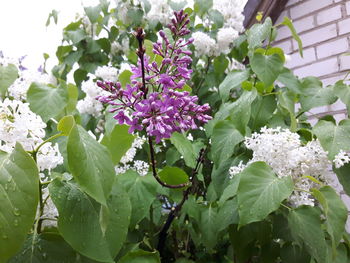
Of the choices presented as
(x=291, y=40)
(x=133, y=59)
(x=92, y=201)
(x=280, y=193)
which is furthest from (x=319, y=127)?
(x=291, y=40)

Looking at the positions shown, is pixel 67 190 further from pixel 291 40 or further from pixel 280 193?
pixel 291 40

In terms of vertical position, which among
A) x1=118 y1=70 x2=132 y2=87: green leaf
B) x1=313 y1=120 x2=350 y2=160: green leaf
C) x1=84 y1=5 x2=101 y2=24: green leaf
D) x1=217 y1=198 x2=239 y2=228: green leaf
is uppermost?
x1=84 y1=5 x2=101 y2=24: green leaf

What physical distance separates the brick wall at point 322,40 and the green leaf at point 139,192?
1.07 meters

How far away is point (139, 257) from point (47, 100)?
381mm

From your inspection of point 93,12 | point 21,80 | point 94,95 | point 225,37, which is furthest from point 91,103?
point 225,37

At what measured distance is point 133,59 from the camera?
141 centimetres

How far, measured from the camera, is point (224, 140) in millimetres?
818

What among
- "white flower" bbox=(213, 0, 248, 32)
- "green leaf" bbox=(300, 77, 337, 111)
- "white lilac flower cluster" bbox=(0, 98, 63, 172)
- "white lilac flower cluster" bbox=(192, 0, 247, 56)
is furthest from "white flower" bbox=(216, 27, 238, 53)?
"white lilac flower cluster" bbox=(0, 98, 63, 172)

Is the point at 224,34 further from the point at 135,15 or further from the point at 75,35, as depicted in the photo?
the point at 75,35

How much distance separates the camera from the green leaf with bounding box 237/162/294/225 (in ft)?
1.95

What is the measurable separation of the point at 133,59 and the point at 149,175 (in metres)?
0.76

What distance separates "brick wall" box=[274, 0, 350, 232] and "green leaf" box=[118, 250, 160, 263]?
3.70ft

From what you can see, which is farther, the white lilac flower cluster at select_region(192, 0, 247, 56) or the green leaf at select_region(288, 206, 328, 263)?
the white lilac flower cluster at select_region(192, 0, 247, 56)

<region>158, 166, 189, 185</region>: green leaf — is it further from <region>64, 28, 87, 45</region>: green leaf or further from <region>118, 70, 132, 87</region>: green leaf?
<region>64, 28, 87, 45</region>: green leaf
